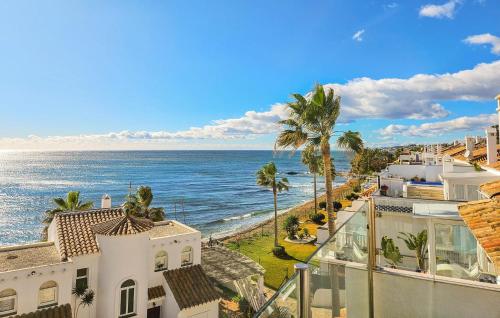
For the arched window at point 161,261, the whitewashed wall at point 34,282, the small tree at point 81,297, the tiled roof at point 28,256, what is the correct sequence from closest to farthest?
the whitewashed wall at point 34,282
the tiled roof at point 28,256
the small tree at point 81,297
the arched window at point 161,261

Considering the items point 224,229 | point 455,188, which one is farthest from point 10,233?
point 455,188

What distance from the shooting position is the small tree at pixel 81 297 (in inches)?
547

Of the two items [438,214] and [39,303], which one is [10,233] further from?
[438,214]

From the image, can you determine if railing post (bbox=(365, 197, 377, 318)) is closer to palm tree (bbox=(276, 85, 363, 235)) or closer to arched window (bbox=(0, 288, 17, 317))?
palm tree (bbox=(276, 85, 363, 235))

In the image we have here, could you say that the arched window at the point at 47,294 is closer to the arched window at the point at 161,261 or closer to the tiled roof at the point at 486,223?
the arched window at the point at 161,261

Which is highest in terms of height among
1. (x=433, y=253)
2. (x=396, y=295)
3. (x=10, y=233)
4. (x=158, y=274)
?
(x=433, y=253)

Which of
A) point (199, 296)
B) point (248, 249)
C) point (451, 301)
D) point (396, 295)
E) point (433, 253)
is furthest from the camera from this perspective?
point (248, 249)

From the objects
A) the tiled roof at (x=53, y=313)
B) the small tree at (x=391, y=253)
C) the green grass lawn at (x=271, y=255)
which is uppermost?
the small tree at (x=391, y=253)

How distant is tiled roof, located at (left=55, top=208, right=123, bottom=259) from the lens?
14328mm

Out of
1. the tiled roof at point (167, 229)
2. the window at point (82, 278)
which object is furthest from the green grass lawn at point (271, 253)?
the window at point (82, 278)

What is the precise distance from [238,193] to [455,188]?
6938cm

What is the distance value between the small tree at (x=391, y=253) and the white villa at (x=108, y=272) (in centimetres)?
1208

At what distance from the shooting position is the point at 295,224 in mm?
33750

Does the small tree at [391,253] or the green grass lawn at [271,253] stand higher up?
the small tree at [391,253]
